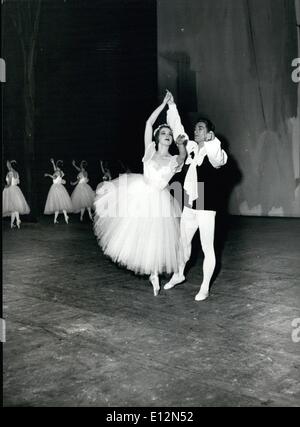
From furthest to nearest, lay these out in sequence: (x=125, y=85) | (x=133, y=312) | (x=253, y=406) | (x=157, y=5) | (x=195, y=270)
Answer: (x=125, y=85), (x=157, y=5), (x=195, y=270), (x=133, y=312), (x=253, y=406)

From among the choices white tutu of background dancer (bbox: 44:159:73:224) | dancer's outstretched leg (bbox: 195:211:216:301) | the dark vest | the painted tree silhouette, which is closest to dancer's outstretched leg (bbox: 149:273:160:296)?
dancer's outstretched leg (bbox: 195:211:216:301)

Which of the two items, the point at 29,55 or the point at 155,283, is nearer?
the point at 155,283

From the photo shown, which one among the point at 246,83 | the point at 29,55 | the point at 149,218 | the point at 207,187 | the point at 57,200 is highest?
the point at 29,55

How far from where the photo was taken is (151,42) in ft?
51.3

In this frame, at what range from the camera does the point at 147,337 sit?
3834 millimetres

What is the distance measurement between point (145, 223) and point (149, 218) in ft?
0.24

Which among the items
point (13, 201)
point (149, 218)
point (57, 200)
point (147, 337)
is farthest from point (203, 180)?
point (57, 200)

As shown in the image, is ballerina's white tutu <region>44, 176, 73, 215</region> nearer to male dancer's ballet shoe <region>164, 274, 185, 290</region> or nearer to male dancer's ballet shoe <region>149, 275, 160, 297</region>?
male dancer's ballet shoe <region>164, 274, 185, 290</region>

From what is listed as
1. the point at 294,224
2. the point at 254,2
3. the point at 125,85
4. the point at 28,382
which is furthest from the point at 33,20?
the point at 28,382

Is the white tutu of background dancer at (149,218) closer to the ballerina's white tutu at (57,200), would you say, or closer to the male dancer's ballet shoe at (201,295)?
the male dancer's ballet shoe at (201,295)

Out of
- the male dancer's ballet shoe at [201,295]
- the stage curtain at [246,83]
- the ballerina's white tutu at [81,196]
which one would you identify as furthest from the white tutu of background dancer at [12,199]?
the male dancer's ballet shoe at [201,295]

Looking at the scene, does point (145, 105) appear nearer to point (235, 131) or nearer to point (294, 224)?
point (235, 131)

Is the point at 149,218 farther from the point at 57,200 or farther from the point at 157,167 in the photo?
the point at 57,200

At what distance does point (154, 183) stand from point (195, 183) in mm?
539
